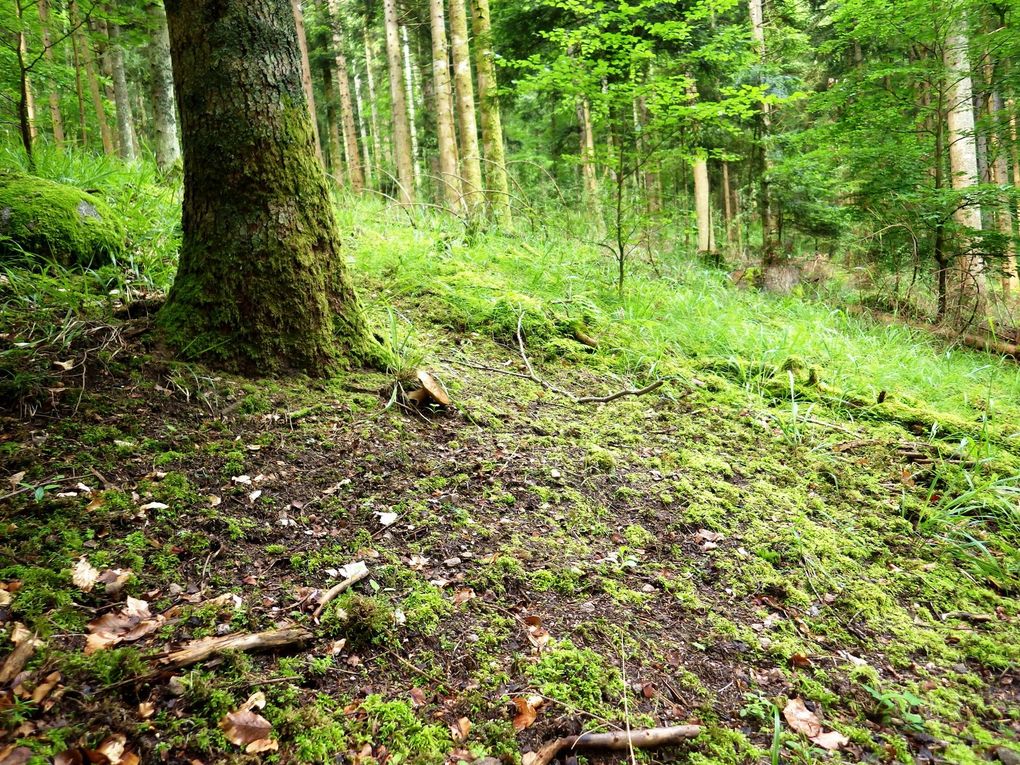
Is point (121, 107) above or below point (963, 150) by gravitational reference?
above

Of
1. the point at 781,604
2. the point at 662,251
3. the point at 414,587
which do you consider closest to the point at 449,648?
the point at 414,587

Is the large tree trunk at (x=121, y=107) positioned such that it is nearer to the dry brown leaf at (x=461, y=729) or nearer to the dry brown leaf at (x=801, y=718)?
the dry brown leaf at (x=461, y=729)

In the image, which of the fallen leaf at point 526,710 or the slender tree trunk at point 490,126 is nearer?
the fallen leaf at point 526,710

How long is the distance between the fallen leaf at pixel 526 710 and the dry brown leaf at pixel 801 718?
0.84 metres

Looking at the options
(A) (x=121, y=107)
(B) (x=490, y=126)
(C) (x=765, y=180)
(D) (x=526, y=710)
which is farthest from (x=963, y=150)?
(A) (x=121, y=107)

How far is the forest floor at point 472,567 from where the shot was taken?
1541mm

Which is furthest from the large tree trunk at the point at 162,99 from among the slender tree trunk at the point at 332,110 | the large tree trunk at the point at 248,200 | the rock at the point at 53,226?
the slender tree trunk at the point at 332,110

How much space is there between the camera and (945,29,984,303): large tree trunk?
7484 mm

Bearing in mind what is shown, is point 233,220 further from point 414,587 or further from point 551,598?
point 551,598

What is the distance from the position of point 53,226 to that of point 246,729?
3.73 m

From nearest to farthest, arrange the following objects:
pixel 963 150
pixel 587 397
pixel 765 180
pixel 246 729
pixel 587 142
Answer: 1. pixel 246 729
2. pixel 587 397
3. pixel 963 150
4. pixel 765 180
5. pixel 587 142

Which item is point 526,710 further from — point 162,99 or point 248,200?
point 162,99

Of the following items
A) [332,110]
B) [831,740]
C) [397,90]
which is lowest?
[831,740]

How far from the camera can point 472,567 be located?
86.6 inches
